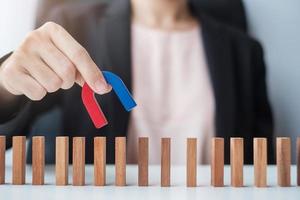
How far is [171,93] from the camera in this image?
1.47 meters

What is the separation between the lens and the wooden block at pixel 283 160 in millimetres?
1012

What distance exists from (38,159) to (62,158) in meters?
0.04

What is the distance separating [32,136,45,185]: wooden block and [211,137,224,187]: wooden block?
29cm

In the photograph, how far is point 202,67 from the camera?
4.83 feet

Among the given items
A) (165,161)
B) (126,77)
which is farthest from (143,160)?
(126,77)

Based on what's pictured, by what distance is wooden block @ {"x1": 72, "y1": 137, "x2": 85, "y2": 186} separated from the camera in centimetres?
101

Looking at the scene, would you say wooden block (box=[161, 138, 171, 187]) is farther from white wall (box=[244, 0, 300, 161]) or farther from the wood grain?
white wall (box=[244, 0, 300, 161])

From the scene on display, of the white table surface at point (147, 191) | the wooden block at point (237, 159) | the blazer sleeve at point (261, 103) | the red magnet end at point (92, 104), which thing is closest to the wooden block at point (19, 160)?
the white table surface at point (147, 191)

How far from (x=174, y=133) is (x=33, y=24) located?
448mm

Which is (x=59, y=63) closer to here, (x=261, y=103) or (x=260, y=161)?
(x=260, y=161)

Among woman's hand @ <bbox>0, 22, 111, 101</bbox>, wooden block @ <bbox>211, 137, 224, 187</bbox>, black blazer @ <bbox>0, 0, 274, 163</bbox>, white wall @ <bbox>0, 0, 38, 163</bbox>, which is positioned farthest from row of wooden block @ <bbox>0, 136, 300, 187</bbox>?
white wall @ <bbox>0, 0, 38, 163</bbox>

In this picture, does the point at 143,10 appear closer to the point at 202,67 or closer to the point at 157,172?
the point at 202,67

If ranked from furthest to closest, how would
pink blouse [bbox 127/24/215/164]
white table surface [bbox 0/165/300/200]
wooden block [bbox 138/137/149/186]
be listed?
pink blouse [bbox 127/24/215/164] → wooden block [bbox 138/137/149/186] → white table surface [bbox 0/165/300/200]

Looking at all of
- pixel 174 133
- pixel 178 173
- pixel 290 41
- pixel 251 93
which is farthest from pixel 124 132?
Answer: pixel 290 41
